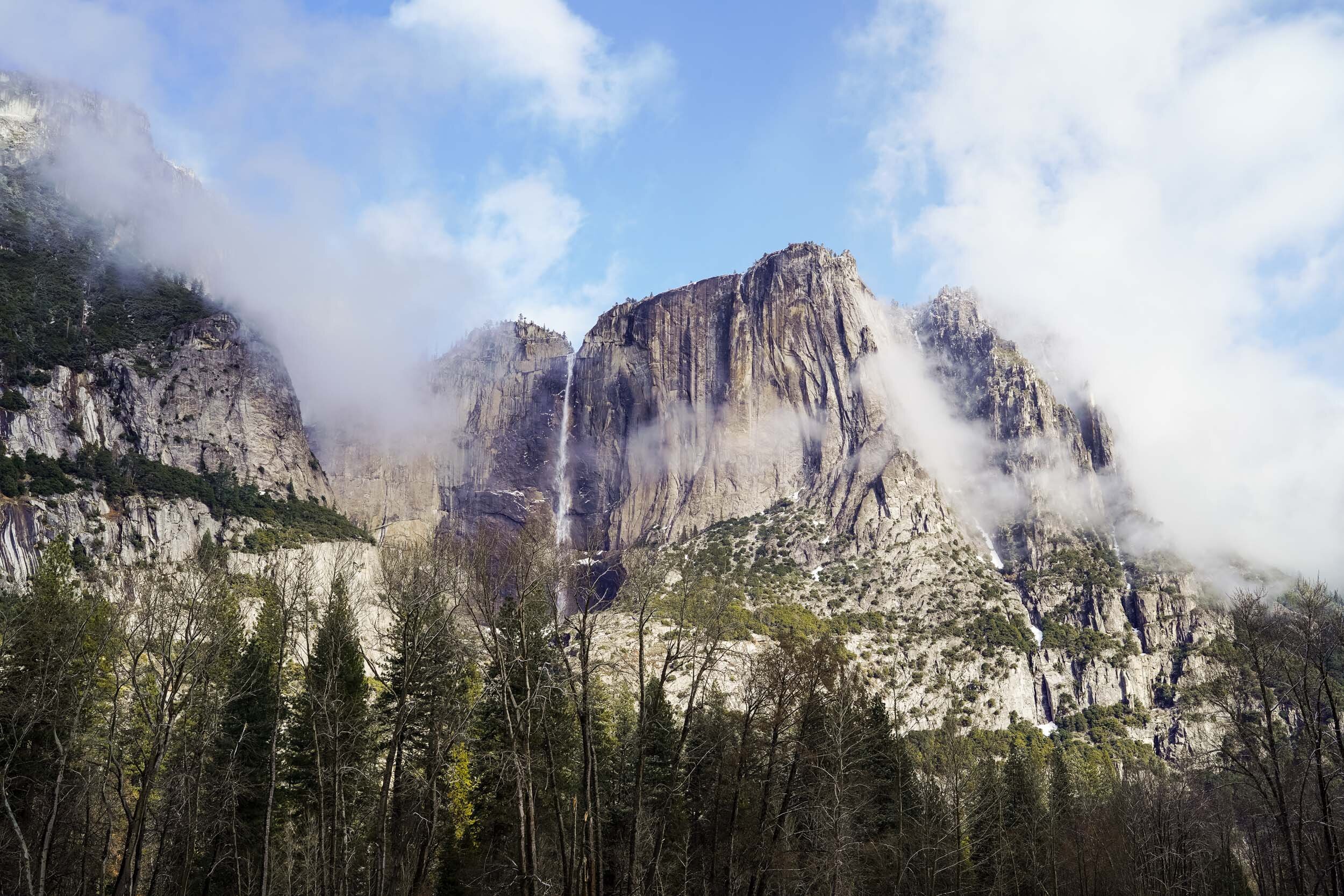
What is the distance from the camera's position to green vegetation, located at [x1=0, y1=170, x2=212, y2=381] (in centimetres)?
10644

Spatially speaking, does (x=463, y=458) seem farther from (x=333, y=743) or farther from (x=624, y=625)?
(x=333, y=743)

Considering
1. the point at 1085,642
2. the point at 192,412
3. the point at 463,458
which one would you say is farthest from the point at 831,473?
the point at 192,412

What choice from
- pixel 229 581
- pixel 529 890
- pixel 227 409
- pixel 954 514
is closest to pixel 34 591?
pixel 229 581

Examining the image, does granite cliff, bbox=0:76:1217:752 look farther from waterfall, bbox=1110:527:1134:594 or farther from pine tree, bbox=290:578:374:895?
pine tree, bbox=290:578:374:895

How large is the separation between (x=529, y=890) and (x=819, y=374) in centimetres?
15425

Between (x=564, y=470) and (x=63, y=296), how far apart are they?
93376 millimetres

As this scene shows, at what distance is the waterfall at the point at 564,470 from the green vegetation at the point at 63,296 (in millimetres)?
73899

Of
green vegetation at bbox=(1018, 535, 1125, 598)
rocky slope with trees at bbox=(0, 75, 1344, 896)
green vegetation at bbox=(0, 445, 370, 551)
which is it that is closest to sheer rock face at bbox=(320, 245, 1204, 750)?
green vegetation at bbox=(1018, 535, 1125, 598)

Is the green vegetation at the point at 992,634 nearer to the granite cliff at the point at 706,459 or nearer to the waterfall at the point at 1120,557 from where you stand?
the granite cliff at the point at 706,459

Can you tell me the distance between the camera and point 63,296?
4697 inches

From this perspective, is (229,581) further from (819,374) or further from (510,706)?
(819,374)

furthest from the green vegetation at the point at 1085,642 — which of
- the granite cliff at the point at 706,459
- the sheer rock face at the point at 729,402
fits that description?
the sheer rock face at the point at 729,402

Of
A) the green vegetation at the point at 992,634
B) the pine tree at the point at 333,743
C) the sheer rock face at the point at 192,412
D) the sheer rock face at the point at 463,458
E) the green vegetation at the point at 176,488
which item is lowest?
the pine tree at the point at 333,743

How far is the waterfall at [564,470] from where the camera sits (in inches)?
7135
